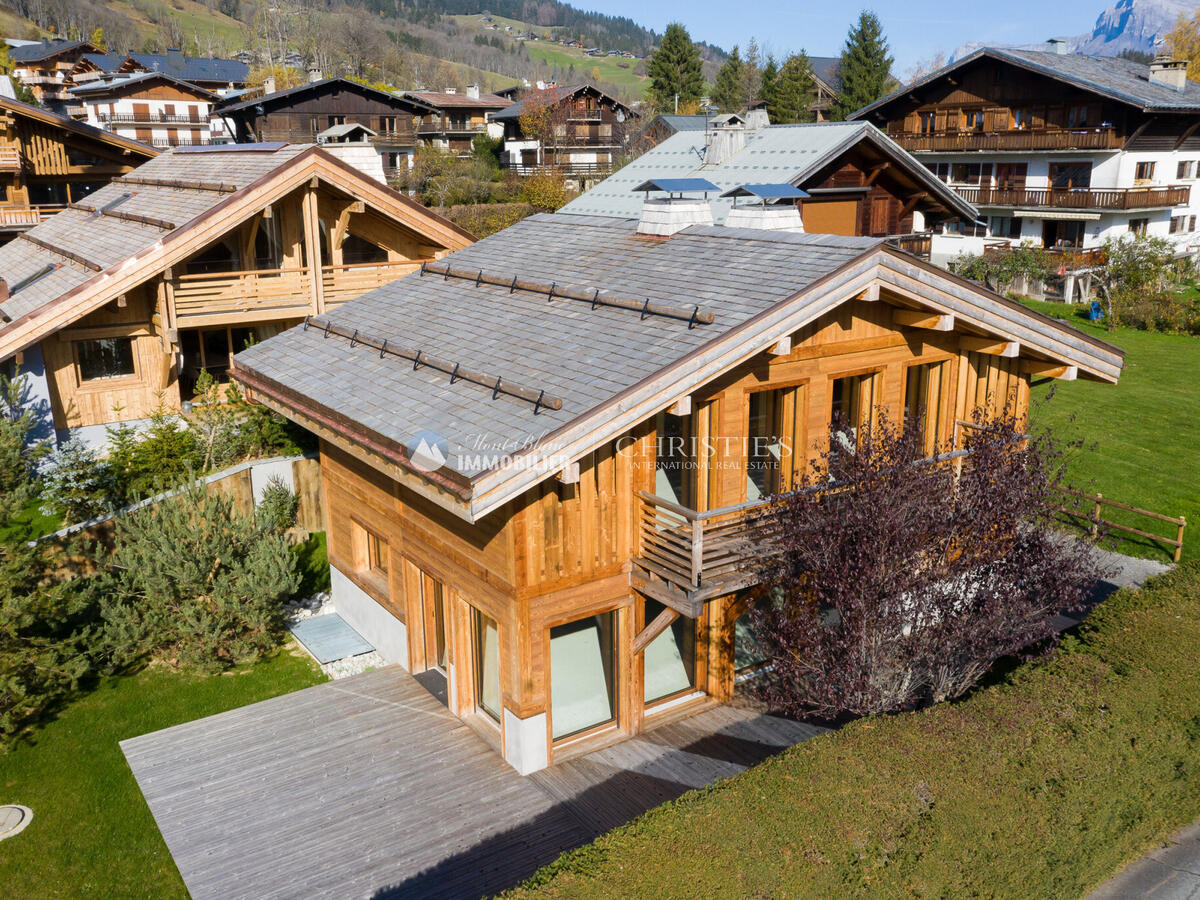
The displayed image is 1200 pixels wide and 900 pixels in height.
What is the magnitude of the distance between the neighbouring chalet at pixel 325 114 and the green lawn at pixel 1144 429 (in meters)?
42.5

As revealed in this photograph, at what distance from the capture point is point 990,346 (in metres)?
14.3

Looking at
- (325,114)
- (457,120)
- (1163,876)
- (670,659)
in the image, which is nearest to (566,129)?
(457,120)

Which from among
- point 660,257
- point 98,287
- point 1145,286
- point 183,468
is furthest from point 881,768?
point 1145,286

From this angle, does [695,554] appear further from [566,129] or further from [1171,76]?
[566,129]

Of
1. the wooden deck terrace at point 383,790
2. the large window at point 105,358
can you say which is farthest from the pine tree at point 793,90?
the wooden deck terrace at point 383,790

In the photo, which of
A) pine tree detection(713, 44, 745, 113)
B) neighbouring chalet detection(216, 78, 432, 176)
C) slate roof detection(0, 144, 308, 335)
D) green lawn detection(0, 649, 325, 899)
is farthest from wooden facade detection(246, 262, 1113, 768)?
pine tree detection(713, 44, 745, 113)

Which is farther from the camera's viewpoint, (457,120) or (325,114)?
(457,120)

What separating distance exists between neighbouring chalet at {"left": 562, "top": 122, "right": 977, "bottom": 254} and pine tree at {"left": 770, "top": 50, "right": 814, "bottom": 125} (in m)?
51.3

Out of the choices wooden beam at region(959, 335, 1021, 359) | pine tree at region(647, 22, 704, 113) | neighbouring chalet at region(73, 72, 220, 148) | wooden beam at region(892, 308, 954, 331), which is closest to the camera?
Result: wooden beam at region(892, 308, 954, 331)

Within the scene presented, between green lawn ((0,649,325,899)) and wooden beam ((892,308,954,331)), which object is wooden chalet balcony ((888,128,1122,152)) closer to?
wooden beam ((892,308,954,331))

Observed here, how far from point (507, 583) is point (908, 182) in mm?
25390

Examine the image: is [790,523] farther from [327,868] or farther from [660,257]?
[327,868]

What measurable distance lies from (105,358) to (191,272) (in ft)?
9.94

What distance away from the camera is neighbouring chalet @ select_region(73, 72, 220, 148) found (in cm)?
7944
